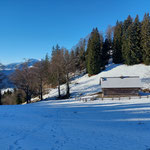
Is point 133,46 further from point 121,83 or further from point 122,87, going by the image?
point 122,87

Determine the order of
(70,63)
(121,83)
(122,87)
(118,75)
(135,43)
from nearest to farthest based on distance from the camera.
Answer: (122,87), (121,83), (70,63), (118,75), (135,43)

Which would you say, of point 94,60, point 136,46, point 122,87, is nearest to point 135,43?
point 136,46

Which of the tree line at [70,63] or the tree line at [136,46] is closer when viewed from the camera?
the tree line at [70,63]

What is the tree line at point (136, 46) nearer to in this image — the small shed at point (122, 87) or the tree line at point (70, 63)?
the tree line at point (70, 63)

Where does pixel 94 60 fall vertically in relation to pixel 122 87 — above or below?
above

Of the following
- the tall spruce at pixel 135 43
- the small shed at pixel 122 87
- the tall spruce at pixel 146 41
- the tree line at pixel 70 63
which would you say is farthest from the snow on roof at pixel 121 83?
the tall spruce at pixel 135 43

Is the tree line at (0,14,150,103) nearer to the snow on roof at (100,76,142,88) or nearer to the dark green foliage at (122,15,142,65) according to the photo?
the dark green foliage at (122,15,142,65)

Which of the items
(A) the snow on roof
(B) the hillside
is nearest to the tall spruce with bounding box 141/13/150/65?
(B) the hillside

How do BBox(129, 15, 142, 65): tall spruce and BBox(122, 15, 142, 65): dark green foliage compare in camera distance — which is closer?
BBox(129, 15, 142, 65): tall spruce

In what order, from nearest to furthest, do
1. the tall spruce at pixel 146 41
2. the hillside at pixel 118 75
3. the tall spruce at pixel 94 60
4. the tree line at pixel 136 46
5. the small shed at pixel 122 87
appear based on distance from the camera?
the small shed at pixel 122 87, the hillside at pixel 118 75, the tall spruce at pixel 146 41, the tree line at pixel 136 46, the tall spruce at pixel 94 60

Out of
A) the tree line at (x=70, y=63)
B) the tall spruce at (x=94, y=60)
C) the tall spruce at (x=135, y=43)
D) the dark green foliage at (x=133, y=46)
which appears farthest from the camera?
the tall spruce at (x=94, y=60)

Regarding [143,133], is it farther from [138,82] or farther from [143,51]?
[143,51]

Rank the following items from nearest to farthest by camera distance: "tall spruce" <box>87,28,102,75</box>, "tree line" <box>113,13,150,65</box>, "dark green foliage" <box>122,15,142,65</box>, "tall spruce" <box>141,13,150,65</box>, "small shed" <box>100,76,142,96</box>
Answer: "small shed" <box>100,76,142,96</box> < "tall spruce" <box>141,13,150,65</box> < "tree line" <box>113,13,150,65</box> < "dark green foliage" <box>122,15,142,65</box> < "tall spruce" <box>87,28,102,75</box>

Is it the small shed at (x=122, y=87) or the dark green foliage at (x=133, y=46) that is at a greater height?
the dark green foliage at (x=133, y=46)
